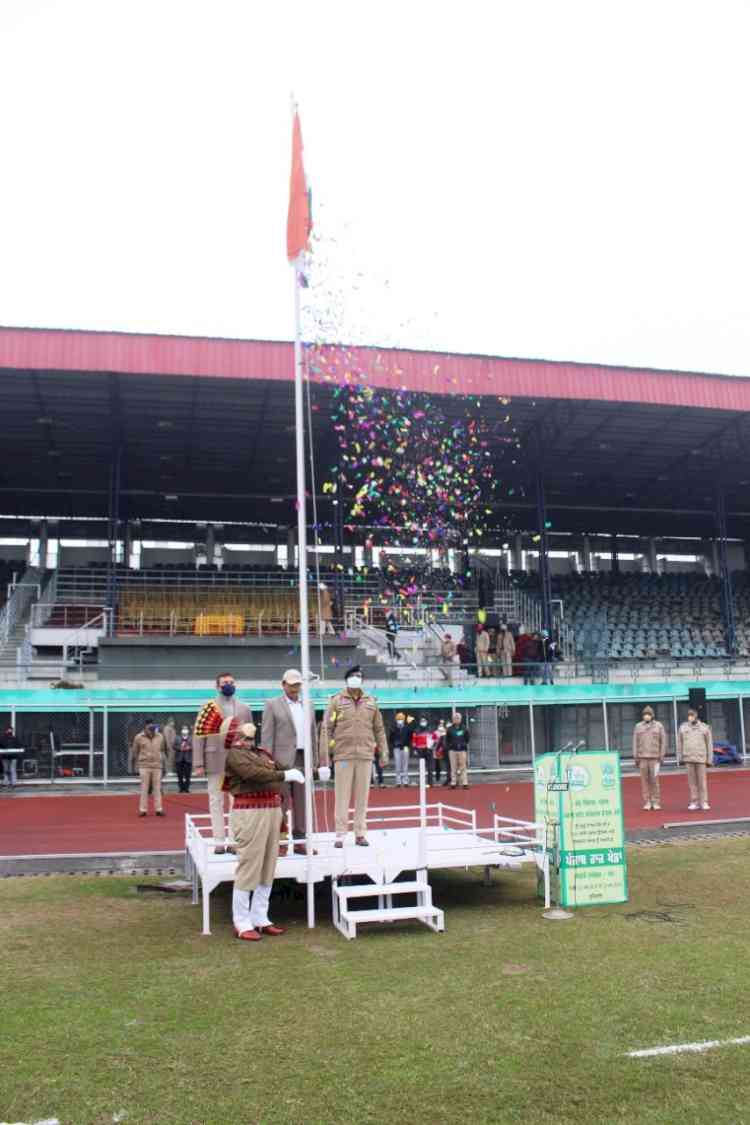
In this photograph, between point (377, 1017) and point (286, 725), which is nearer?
point (377, 1017)

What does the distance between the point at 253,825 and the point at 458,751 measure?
15.2 meters

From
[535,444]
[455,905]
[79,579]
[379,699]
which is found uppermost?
[535,444]

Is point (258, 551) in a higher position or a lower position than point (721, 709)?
higher

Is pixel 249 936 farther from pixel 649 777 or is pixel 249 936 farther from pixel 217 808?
pixel 649 777

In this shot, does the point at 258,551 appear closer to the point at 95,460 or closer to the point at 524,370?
the point at 95,460

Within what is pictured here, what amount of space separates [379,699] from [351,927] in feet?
57.7

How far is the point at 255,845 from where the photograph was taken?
8.41 meters

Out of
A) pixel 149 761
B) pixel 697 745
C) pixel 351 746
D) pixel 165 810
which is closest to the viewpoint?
pixel 351 746

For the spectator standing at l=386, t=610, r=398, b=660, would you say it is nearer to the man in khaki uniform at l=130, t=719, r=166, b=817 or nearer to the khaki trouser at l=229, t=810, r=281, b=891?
the man in khaki uniform at l=130, t=719, r=166, b=817

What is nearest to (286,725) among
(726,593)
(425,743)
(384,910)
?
(384,910)

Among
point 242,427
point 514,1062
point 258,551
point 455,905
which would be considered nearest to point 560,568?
point 258,551

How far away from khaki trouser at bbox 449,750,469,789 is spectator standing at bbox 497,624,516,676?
6.72 meters

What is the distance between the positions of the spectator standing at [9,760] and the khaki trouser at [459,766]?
33.6ft

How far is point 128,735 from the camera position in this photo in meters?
25.1
